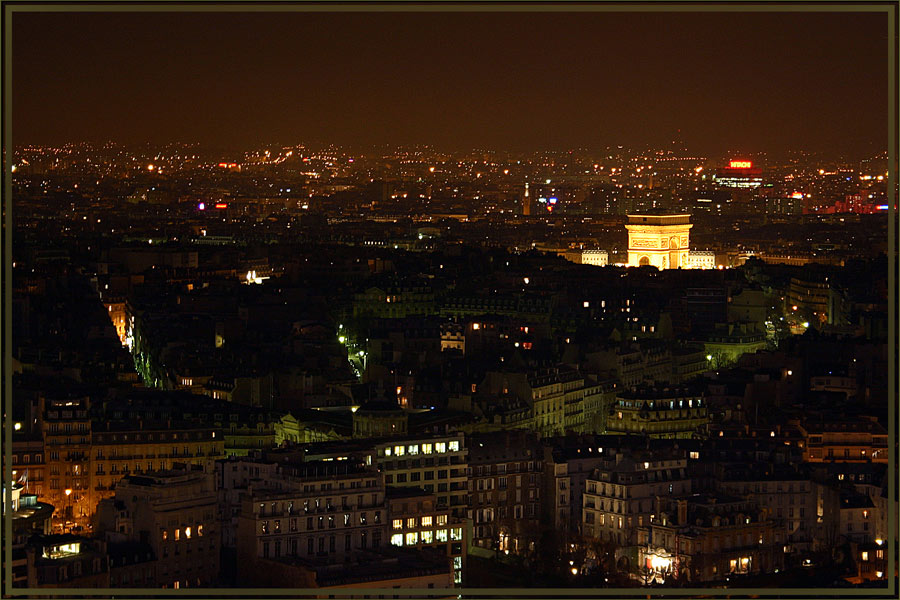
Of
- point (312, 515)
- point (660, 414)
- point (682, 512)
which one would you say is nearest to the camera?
point (312, 515)

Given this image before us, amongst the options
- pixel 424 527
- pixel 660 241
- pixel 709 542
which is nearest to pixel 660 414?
pixel 709 542

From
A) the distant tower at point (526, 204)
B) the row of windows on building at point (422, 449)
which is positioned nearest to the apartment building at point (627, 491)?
the row of windows on building at point (422, 449)

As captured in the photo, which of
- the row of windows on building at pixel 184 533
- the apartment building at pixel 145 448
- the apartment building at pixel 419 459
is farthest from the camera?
the apartment building at pixel 145 448

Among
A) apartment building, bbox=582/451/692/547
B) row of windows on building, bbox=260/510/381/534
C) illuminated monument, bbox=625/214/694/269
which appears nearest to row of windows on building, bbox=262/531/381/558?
row of windows on building, bbox=260/510/381/534

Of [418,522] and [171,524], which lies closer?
[171,524]

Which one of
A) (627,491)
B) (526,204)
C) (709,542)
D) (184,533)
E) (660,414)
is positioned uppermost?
(526,204)

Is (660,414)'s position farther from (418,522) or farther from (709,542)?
(418,522)

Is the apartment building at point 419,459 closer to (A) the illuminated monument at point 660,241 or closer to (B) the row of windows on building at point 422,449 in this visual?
(B) the row of windows on building at point 422,449

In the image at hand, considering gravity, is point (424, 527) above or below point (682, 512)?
below
